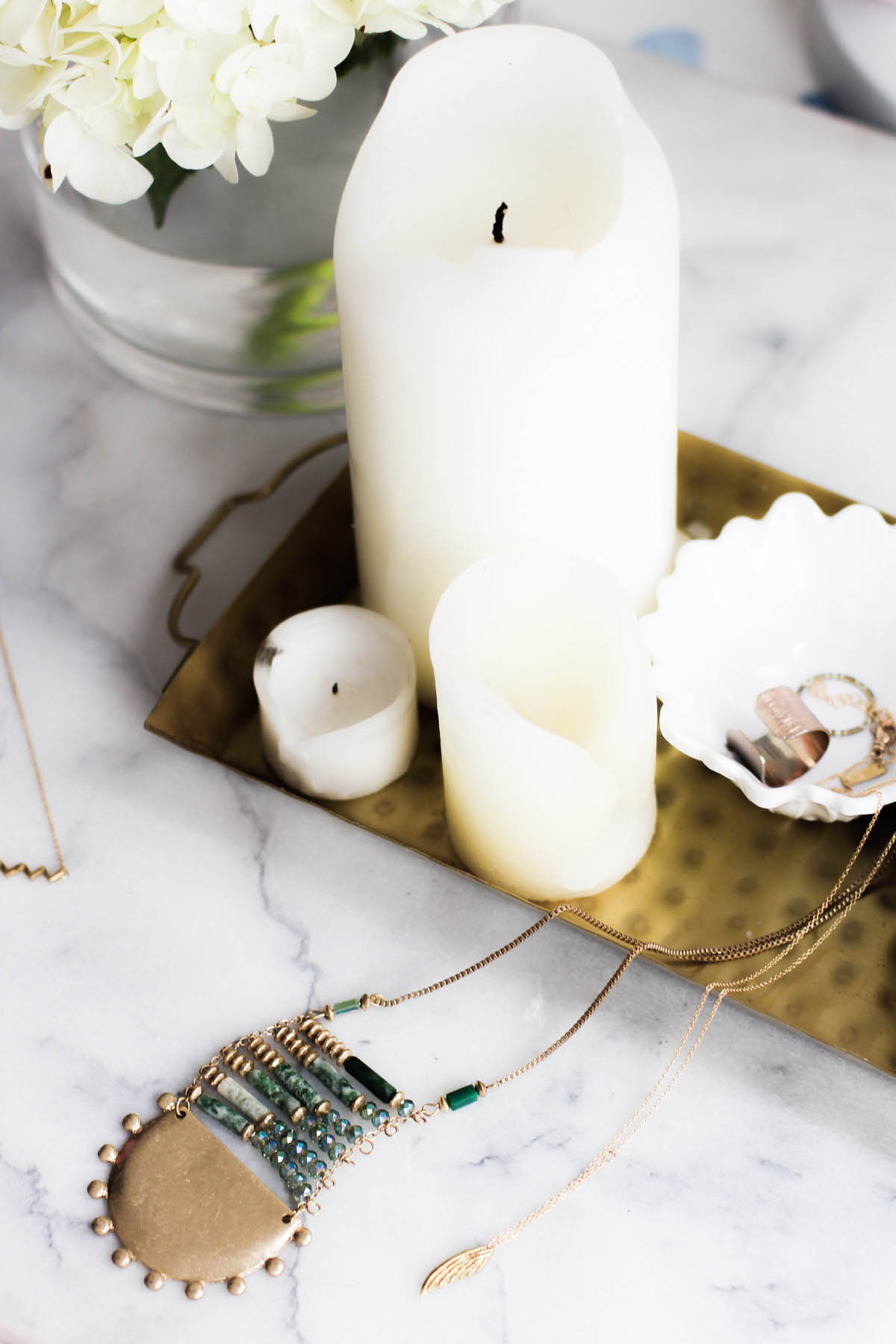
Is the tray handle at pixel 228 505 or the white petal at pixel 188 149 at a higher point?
the white petal at pixel 188 149

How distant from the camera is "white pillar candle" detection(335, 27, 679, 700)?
0.39 meters

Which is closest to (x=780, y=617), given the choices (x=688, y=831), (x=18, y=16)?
(x=688, y=831)

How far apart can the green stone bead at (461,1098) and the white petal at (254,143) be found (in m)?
0.29

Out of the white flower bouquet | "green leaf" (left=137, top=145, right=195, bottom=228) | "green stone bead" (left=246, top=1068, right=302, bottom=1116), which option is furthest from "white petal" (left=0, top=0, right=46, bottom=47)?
"green stone bead" (left=246, top=1068, right=302, bottom=1116)

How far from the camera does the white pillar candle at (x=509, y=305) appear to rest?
391 mm

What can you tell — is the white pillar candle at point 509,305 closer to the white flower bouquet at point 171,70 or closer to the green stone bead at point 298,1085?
the white flower bouquet at point 171,70

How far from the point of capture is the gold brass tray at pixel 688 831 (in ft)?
1.41

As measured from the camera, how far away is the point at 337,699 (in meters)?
0.49

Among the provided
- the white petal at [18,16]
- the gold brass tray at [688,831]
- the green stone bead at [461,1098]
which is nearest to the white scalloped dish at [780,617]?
the gold brass tray at [688,831]

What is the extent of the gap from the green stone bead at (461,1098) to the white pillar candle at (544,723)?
7 centimetres

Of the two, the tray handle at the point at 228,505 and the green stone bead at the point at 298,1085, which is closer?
the green stone bead at the point at 298,1085

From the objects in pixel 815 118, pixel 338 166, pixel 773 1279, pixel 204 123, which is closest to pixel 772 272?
pixel 815 118

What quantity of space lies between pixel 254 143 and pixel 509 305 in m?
0.11

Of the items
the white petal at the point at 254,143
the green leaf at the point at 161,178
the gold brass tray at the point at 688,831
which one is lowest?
the gold brass tray at the point at 688,831
